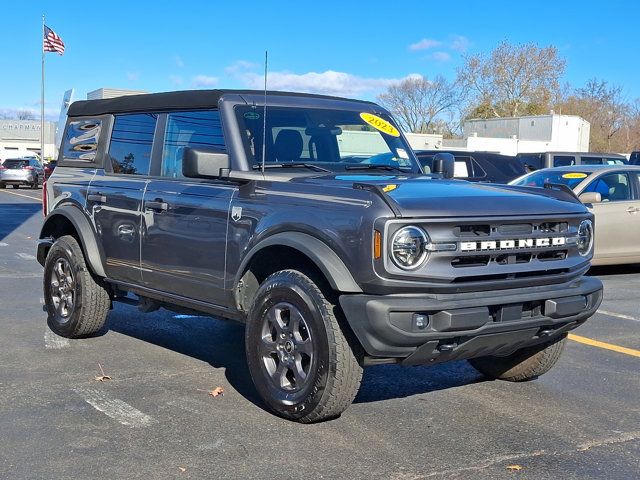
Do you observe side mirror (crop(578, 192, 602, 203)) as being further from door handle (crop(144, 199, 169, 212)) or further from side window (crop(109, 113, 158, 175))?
door handle (crop(144, 199, 169, 212))

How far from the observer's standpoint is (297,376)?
4.72m

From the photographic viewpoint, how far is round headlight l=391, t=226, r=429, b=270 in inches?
168

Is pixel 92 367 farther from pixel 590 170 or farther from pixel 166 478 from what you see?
pixel 590 170

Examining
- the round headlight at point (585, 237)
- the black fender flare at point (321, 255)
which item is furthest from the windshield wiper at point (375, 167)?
the round headlight at point (585, 237)

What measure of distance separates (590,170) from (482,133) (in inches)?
2253

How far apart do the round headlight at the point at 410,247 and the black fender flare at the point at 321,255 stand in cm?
28

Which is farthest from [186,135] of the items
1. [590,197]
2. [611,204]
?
[611,204]

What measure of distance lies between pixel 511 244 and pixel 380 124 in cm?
214

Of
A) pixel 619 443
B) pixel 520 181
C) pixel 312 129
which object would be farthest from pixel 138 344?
pixel 520 181

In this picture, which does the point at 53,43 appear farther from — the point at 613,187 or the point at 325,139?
the point at 325,139

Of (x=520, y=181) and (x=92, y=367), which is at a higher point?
(x=520, y=181)

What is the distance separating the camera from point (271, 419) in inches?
191

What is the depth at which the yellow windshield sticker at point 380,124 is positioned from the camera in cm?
632

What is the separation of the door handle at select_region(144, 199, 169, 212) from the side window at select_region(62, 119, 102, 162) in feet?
4.25
